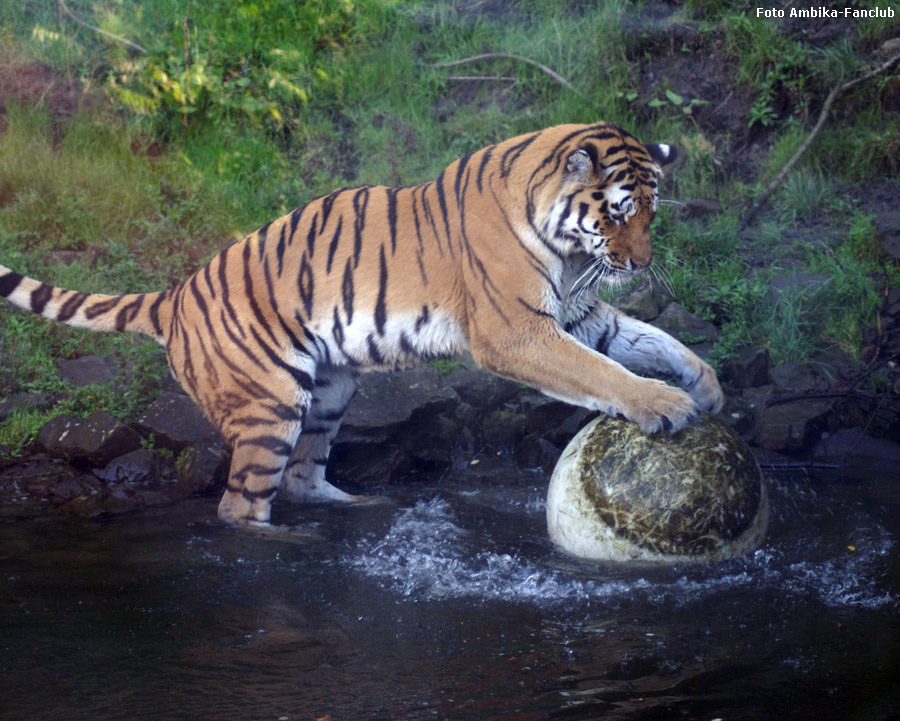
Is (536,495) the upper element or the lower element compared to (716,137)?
lower

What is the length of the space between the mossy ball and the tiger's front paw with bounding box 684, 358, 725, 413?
1.83ft

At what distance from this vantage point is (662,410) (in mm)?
3463

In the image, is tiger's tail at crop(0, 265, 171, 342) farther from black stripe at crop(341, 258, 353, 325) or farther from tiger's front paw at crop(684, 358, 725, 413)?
tiger's front paw at crop(684, 358, 725, 413)

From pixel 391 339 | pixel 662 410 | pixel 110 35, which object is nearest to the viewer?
pixel 662 410

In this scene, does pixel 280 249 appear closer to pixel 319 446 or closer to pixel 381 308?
pixel 381 308

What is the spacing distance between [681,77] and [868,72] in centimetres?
146

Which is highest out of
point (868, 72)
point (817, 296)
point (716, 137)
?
point (868, 72)

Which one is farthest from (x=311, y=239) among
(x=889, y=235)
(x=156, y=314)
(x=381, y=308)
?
→ (x=889, y=235)

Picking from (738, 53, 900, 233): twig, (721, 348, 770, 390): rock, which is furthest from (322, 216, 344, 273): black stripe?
→ (738, 53, 900, 233): twig

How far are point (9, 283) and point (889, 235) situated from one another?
16.9 ft

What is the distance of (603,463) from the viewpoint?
3420 mm

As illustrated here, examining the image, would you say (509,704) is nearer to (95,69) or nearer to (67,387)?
(67,387)

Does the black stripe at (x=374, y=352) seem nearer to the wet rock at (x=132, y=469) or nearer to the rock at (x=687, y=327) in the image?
the wet rock at (x=132, y=469)

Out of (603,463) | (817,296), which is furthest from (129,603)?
(817,296)
